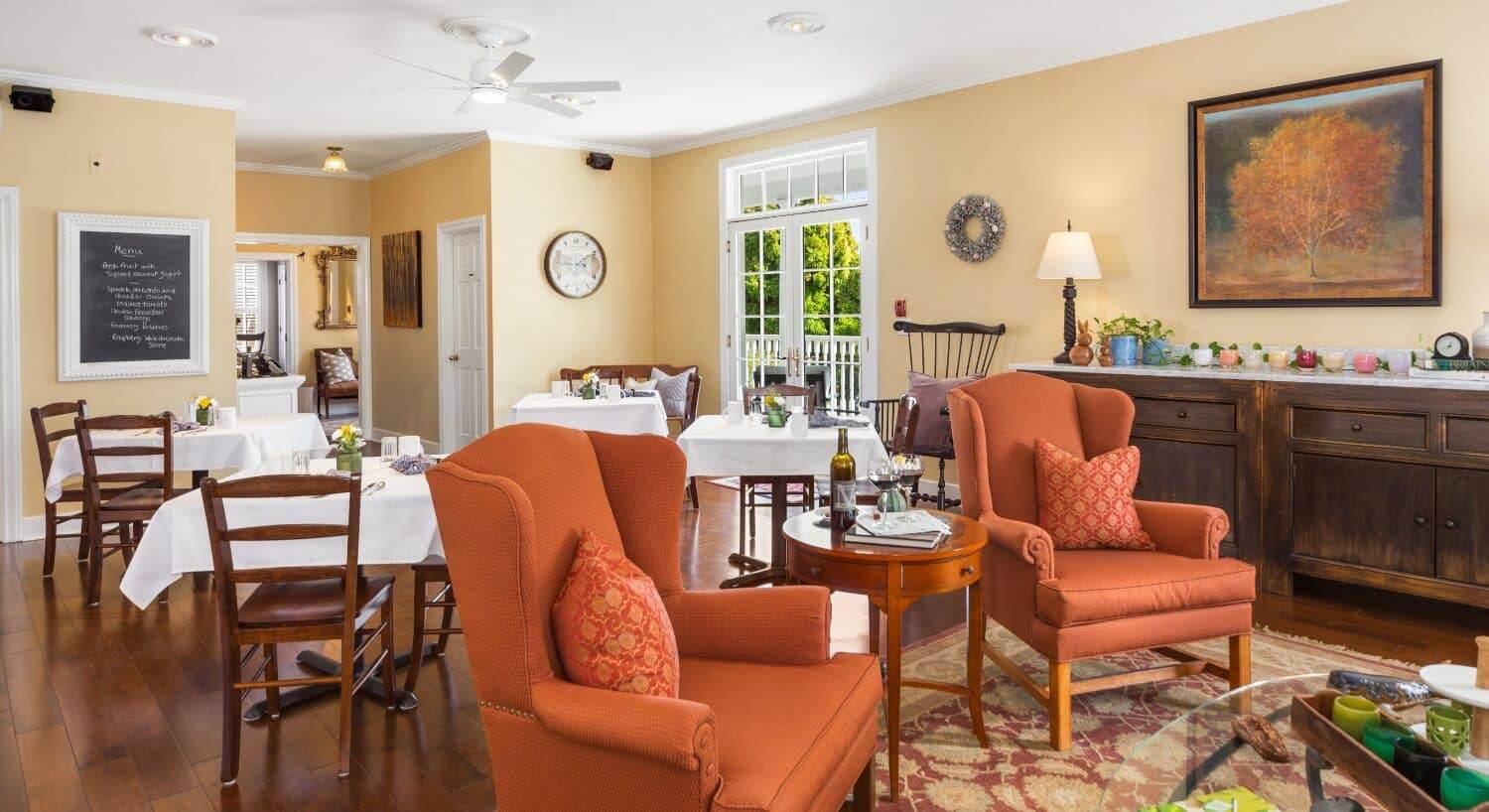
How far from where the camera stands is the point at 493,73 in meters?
4.85

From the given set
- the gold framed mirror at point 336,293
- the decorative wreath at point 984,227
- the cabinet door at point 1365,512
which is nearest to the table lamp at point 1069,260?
the decorative wreath at point 984,227

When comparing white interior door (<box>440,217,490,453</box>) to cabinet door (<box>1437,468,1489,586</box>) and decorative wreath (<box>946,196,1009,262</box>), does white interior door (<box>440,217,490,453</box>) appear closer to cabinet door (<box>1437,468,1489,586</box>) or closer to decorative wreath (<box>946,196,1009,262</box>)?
decorative wreath (<box>946,196,1009,262</box>)

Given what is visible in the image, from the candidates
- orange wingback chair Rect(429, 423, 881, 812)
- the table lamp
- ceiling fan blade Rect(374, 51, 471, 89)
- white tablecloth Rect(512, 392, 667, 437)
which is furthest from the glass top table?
ceiling fan blade Rect(374, 51, 471, 89)

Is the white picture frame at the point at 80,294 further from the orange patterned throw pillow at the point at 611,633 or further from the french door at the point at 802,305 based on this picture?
the orange patterned throw pillow at the point at 611,633

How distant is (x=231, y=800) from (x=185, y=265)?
476 centimetres

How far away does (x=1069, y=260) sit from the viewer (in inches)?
208

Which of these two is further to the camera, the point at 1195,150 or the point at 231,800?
the point at 1195,150

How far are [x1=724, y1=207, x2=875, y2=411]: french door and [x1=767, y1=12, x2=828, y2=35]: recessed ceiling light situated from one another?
203 cm

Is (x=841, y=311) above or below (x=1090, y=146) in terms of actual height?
below

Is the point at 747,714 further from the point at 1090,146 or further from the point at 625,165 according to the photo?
the point at 625,165

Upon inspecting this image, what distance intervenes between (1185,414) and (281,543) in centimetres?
386

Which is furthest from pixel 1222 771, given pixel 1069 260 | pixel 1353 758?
pixel 1069 260

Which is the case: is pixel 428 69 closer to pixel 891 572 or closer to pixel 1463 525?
pixel 891 572

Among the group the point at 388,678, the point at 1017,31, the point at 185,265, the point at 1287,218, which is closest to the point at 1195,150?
the point at 1287,218
